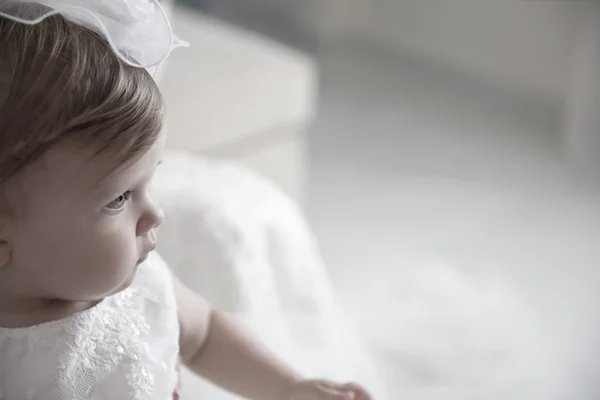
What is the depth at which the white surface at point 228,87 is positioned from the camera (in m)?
1.36

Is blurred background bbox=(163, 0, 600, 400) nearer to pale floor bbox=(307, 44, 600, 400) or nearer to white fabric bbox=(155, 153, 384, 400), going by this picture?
pale floor bbox=(307, 44, 600, 400)

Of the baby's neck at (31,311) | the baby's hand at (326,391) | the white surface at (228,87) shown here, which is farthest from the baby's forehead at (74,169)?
the white surface at (228,87)

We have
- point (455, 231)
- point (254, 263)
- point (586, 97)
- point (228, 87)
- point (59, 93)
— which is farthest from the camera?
point (586, 97)

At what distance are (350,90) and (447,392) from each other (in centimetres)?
143

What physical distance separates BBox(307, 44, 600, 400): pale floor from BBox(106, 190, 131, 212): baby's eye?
0.82 metres

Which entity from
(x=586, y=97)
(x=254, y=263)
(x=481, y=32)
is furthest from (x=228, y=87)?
(x=481, y=32)

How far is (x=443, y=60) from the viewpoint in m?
2.77

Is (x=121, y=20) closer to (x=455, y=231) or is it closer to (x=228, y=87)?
(x=228, y=87)

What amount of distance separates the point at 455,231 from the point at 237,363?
114cm

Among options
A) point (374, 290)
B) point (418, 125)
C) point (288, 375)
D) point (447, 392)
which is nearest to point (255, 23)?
point (418, 125)

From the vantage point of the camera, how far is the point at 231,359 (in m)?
0.81

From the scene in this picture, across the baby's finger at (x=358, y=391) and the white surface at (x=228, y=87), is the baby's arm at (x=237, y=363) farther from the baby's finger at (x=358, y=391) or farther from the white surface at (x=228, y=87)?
the white surface at (x=228, y=87)

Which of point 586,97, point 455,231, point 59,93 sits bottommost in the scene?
point 455,231

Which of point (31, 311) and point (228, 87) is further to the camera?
point (228, 87)
